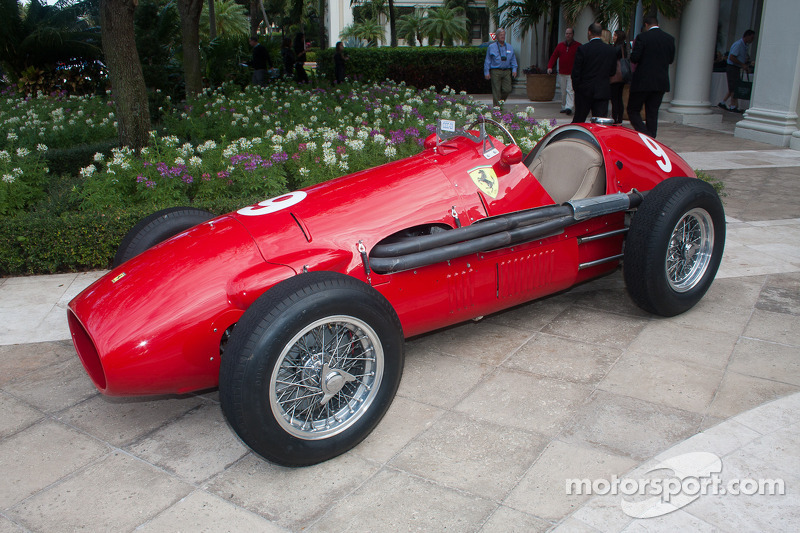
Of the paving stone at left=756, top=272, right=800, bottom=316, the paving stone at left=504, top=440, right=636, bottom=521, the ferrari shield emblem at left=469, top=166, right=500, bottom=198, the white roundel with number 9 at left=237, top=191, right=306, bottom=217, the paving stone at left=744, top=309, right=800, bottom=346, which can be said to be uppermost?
the ferrari shield emblem at left=469, top=166, right=500, bottom=198

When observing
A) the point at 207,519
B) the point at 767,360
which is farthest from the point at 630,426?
the point at 207,519

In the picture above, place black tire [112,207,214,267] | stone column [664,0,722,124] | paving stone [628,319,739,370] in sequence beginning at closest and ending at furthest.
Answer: paving stone [628,319,739,370] < black tire [112,207,214,267] < stone column [664,0,722,124]

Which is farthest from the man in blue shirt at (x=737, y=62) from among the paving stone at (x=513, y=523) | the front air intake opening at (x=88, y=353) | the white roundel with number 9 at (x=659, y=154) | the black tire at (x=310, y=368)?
the front air intake opening at (x=88, y=353)

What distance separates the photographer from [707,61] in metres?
12.7

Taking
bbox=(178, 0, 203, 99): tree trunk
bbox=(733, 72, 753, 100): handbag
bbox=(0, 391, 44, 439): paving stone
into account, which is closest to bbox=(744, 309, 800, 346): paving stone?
bbox=(0, 391, 44, 439): paving stone

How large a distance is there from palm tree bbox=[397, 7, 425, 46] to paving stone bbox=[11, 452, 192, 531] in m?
56.8

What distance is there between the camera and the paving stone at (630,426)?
3012 mm

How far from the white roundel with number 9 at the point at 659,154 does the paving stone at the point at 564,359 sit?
152cm

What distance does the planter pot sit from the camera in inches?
692

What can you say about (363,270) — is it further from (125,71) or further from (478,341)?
(125,71)

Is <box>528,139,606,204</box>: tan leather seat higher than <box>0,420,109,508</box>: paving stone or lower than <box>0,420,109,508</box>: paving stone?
higher

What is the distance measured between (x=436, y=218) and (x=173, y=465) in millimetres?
1840

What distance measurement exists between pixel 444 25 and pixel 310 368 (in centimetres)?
5514

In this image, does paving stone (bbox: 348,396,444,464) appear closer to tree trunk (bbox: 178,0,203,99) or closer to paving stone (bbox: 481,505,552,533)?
paving stone (bbox: 481,505,552,533)
